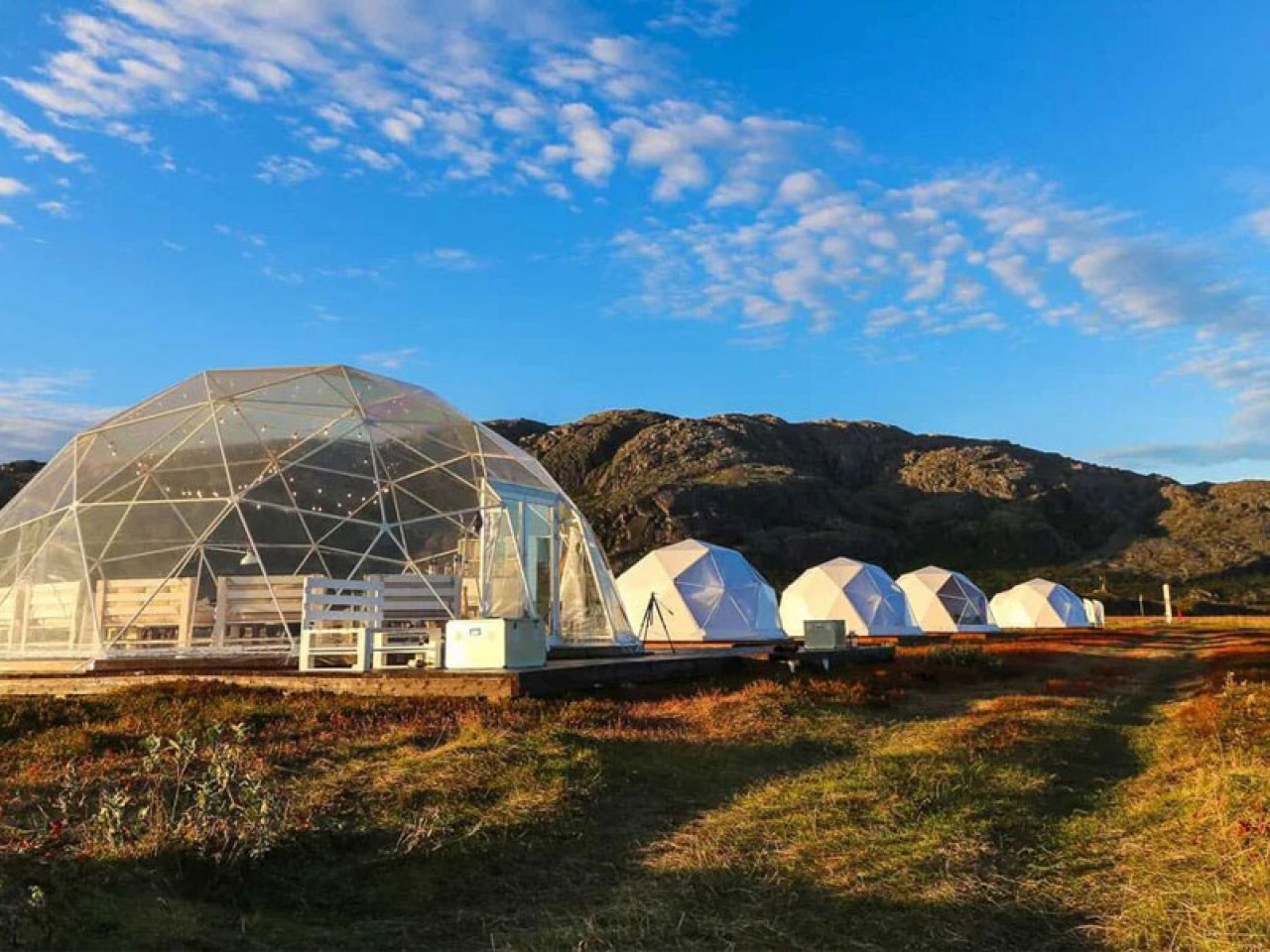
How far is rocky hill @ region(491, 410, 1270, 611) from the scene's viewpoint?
375 feet

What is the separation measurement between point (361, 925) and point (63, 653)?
16803 mm

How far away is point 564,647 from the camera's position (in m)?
21.6

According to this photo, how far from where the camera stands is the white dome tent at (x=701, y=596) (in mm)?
37875

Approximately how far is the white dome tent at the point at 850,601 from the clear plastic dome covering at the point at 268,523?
26.0 metres

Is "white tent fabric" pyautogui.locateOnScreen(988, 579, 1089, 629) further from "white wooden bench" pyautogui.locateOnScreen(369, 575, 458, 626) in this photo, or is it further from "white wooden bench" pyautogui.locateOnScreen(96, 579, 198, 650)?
"white wooden bench" pyautogui.locateOnScreen(96, 579, 198, 650)

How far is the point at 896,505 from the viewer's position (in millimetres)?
146625

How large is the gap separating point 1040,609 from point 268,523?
196 feet

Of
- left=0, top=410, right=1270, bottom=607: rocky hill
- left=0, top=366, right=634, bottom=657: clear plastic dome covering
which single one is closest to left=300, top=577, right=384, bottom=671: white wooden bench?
left=0, top=366, right=634, bottom=657: clear plastic dome covering

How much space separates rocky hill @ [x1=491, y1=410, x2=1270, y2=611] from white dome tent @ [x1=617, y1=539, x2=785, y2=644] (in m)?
57.2

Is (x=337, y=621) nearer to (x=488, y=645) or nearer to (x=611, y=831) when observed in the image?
(x=488, y=645)

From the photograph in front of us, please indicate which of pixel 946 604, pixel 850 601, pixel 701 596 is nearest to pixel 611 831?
pixel 701 596

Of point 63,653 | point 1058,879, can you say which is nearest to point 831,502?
point 63,653

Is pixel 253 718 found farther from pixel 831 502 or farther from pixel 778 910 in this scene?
pixel 831 502

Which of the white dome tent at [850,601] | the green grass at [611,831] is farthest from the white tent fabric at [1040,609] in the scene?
the green grass at [611,831]
